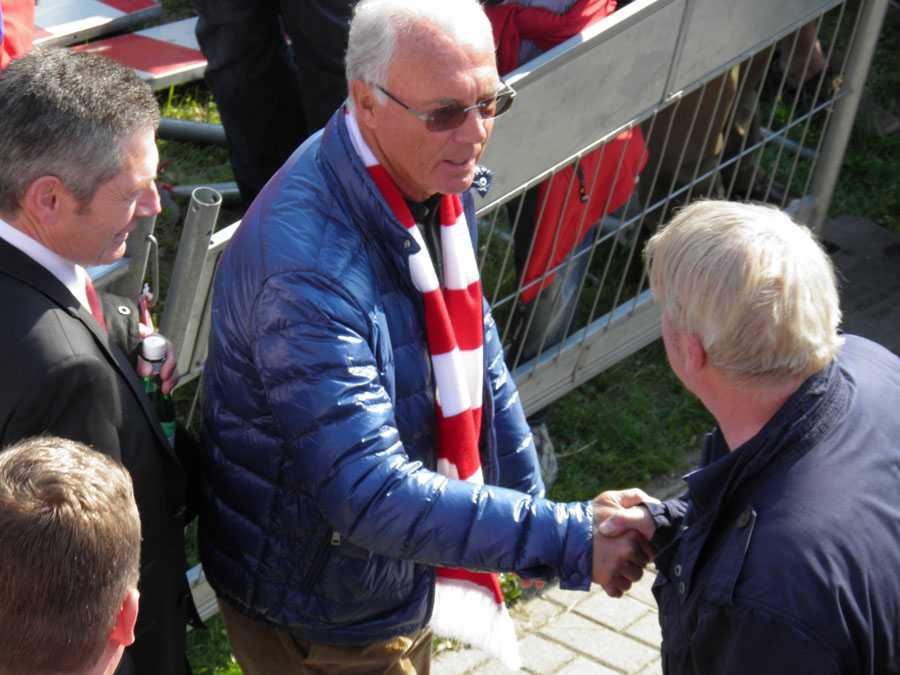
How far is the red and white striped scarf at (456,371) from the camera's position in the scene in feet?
9.44

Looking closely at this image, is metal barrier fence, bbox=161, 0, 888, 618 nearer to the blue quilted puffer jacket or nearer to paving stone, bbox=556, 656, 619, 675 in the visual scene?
the blue quilted puffer jacket

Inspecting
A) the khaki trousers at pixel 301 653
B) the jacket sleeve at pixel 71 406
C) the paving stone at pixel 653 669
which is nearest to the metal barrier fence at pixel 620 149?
the paving stone at pixel 653 669

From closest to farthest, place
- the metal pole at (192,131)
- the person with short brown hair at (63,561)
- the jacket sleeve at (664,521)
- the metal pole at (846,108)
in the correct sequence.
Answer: the person with short brown hair at (63,561) → the jacket sleeve at (664,521) → the metal pole at (846,108) → the metal pole at (192,131)

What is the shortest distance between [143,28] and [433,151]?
4.66 meters

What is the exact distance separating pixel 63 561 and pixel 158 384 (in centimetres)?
110

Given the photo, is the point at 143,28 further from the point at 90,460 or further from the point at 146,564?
the point at 90,460

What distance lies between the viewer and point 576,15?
443cm

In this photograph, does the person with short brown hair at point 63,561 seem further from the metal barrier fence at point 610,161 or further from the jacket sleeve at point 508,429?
the jacket sleeve at point 508,429

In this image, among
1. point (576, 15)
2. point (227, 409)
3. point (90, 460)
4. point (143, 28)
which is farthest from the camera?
point (143, 28)

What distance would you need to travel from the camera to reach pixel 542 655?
14.2 feet

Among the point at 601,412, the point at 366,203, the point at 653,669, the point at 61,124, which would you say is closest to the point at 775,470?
the point at 366,203

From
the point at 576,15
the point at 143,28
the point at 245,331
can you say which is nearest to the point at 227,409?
the point at 245,331

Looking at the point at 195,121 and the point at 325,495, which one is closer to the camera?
the point at 325,495

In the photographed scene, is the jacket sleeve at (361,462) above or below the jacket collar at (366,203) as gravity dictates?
below
